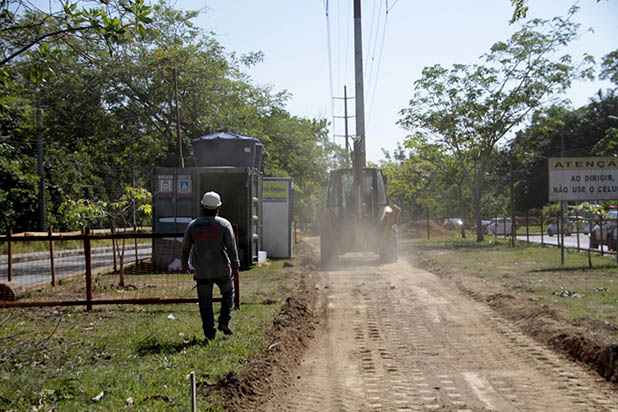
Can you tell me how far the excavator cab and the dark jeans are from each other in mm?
10892

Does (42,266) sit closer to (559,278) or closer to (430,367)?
(430,367)

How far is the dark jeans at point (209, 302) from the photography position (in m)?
7.86

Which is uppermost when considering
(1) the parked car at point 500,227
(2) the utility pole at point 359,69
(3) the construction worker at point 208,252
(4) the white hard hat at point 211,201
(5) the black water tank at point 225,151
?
(2) the utility pole at point 359,69

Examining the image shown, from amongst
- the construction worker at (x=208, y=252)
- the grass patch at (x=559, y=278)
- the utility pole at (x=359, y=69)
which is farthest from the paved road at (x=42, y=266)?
the utility pole at (x=359, y=69)

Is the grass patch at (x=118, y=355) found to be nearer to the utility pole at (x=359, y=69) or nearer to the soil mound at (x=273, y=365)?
the soil mound at (x=273, y=365)

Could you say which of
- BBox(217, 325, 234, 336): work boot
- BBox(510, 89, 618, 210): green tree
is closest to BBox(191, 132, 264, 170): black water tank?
BBox(217, 325, 234, 336): work boot

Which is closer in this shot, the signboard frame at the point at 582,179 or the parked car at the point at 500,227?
the signboard frame at the point at 582,179

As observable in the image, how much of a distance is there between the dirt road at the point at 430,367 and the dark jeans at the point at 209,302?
4.11ft

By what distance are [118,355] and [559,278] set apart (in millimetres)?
11140

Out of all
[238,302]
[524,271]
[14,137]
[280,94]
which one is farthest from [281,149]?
[238,302]

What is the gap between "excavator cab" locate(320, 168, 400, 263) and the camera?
19.1 meters

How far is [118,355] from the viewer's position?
716 cm

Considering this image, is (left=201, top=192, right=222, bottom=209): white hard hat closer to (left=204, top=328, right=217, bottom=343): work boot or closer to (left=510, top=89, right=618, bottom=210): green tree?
(left=204, top=328, right=217, bottom=343): work boot

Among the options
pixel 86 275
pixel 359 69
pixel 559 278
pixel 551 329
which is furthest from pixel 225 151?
pixel 551 329
